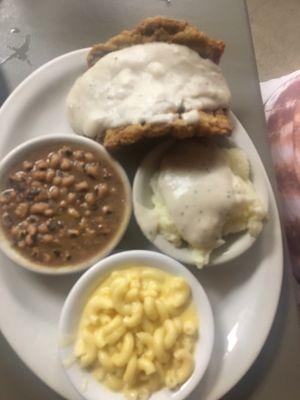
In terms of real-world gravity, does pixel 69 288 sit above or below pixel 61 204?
below

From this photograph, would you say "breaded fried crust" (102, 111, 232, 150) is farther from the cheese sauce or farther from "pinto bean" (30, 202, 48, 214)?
"pinto bean" (30, 202, 48, 214)

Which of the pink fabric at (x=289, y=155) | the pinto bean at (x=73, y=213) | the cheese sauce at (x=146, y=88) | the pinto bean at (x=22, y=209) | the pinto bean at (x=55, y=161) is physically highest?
the cheese sauce at (x=146, y=88)

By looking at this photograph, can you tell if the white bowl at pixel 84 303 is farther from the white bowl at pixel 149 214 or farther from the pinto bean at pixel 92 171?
the pinto bean at pixel 92 171

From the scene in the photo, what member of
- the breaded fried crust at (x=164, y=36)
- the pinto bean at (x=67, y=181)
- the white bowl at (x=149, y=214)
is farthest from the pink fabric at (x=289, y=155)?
the pinto bean at (x=67, y=181)

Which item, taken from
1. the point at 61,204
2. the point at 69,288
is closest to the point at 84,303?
the point at 69,288

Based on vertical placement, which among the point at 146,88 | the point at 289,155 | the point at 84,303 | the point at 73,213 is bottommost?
the point at 289,155

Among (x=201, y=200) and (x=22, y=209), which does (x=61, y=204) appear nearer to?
(x=22, y=209)

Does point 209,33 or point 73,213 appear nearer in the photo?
point 73,213
